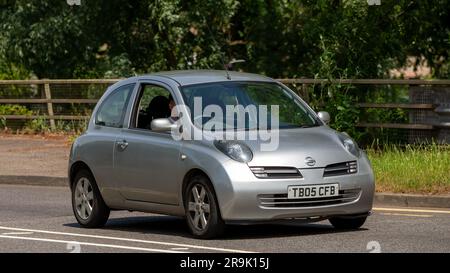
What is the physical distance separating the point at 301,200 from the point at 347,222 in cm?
112

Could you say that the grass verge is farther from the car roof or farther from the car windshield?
the car roof

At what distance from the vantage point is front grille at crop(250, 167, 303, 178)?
12.4 metres

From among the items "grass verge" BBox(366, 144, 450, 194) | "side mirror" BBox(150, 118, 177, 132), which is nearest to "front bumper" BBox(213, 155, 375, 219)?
"side mirror" BBox(150, 118, 177, 132)

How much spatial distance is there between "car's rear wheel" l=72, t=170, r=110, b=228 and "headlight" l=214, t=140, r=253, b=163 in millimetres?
2230

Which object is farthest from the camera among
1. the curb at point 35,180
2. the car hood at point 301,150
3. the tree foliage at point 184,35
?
the tree foliage at point 184,35

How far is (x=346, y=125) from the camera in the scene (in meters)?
22.1

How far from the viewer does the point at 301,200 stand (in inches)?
491

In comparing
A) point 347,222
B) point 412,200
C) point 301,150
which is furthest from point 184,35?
point 301,150

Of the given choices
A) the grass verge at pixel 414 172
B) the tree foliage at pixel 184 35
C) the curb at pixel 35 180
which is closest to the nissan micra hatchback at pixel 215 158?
the grass verge at pixel 414 172

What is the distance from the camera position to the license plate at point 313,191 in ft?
40.7

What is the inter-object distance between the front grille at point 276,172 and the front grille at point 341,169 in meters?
0.32

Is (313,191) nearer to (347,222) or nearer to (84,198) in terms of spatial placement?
(347,222)

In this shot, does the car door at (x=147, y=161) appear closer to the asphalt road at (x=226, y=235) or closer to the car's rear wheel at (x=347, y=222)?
the asphalt road at (x=226, y=235)
